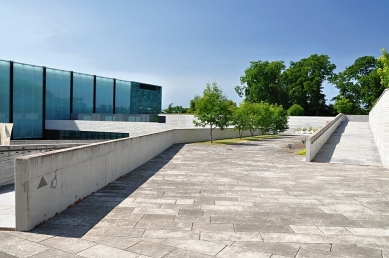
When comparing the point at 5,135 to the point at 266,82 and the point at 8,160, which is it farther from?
the point at 266,82

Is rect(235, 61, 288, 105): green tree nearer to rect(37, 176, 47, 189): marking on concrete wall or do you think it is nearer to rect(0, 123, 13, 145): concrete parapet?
rect(0, 123, 13, 145): concrete parapet

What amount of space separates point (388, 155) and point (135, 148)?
1202 centimetres

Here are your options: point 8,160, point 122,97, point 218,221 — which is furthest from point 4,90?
point 218,221

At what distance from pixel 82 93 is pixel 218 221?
2006 inches

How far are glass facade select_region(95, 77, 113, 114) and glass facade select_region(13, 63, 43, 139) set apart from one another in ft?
35.0

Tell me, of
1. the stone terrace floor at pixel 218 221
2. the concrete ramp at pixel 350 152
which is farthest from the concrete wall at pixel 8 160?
the concrete ramp at pixel 350 152

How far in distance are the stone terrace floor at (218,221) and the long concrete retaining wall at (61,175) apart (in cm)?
30

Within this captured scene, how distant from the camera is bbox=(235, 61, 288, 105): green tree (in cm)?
7775

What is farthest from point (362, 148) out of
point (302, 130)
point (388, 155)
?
point (302, 130)

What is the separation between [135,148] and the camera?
45.2 feet

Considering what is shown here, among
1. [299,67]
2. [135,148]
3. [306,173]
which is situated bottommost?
[306,173]

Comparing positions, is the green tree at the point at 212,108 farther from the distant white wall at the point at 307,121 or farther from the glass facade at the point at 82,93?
the distant white wall at the point at 307,121

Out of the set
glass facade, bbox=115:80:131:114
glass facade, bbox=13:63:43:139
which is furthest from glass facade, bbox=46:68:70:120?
glass facade, bbox=115:80:131:114

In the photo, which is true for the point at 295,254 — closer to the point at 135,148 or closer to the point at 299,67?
the point at 135,148
